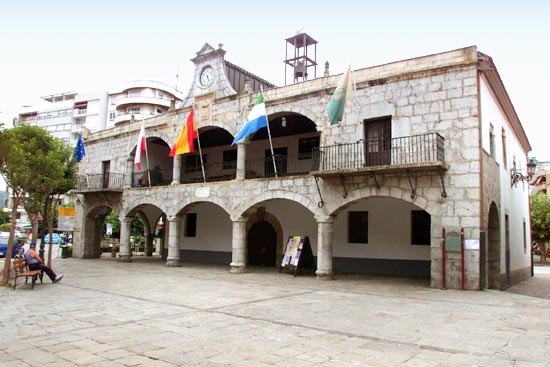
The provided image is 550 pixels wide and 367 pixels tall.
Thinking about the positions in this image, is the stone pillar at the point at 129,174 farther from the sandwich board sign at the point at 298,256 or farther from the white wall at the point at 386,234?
the white wall at the point at 386,234

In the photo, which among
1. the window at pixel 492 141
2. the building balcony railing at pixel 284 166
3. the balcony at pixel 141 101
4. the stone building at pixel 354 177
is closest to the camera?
the stone building at pixel 354 177

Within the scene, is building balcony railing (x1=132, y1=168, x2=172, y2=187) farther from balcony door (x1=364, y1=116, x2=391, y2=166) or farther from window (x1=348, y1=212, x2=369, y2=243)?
balcony door (x1=364, y1=116, x2=391, y2=166)

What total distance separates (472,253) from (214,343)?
7.84m

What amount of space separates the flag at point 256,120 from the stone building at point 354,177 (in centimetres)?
66

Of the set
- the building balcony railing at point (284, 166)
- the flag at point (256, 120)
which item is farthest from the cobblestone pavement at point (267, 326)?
the building balcony railing at point (284, 166)

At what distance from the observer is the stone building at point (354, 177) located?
11.7 metres

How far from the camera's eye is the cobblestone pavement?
519 centimetres

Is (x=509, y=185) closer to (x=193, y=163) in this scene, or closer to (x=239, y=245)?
(x=239, y=245)

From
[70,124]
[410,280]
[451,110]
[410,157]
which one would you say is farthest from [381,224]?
[70,124]

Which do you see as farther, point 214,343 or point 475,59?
point 475,59

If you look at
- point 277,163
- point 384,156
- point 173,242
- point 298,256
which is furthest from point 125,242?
point 384,156

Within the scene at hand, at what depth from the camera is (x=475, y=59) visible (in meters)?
11.6

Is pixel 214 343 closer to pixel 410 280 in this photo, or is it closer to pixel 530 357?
pixel 530 357

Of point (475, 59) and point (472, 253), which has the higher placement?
point (475, 59)
